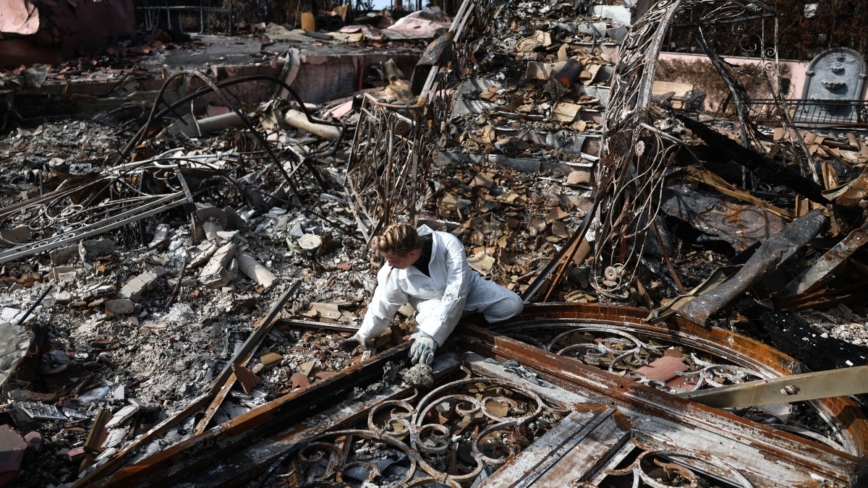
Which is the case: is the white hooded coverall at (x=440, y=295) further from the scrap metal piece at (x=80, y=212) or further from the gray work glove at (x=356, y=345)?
the scrap metal piece at (x=80, y=212)

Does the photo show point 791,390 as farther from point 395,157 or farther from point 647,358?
point 395,157

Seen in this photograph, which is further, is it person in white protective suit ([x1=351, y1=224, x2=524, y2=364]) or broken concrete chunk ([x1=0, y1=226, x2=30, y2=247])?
broken concrete chunk ([x1=0, y1=226, x2=30, y2=247])

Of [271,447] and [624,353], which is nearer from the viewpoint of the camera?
[271,447]

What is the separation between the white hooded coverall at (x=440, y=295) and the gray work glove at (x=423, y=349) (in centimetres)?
4

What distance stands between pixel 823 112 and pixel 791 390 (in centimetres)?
1162

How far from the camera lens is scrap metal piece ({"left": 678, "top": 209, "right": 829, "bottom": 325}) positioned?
435cm

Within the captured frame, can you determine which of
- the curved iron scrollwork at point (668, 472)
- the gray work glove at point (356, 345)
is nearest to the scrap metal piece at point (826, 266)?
the curved iron scrollwork at point (668, 472)

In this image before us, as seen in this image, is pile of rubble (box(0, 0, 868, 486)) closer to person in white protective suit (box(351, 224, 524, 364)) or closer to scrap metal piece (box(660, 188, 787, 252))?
scrap metal piece (box(660, 188, 787, 252))

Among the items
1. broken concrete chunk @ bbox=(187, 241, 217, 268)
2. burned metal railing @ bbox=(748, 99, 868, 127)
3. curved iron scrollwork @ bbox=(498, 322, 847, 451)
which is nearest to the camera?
curved iron scrollwork @ bbox=(498, 322, 847, 451)

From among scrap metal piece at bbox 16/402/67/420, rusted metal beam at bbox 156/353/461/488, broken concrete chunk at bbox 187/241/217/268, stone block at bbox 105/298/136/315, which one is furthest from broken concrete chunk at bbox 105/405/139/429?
broken concrete chunk at bbox 187/241/217/268

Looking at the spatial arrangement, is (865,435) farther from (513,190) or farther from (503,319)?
(513,190)

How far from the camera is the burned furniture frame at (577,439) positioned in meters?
2.85

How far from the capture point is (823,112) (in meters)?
12.4

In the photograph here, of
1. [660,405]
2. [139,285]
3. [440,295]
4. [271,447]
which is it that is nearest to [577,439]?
[660,405]
